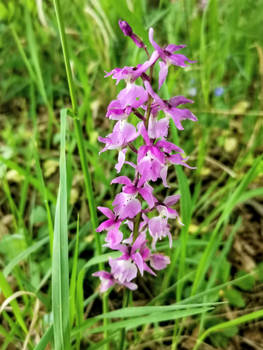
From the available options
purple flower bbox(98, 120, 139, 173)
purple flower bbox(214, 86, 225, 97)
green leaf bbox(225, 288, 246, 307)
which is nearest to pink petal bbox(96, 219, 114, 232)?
purple flower bbox(98, 120, 139, 173)

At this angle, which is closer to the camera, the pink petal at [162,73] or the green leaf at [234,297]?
the pink petal at [162,73]

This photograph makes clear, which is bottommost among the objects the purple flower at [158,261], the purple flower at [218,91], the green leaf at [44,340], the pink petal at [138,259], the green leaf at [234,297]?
the green leaf at [234,297]

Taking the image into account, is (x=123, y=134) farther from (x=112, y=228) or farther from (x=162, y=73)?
(x=112, y=228)

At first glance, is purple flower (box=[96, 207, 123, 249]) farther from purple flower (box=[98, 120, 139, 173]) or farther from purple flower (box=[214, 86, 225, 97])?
purple flower (box=[214, 86, 225, 97])

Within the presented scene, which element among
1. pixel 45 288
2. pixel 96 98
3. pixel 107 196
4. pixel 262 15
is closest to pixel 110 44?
pixel 96 98

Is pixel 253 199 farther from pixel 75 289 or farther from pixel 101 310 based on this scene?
pixel 75 289

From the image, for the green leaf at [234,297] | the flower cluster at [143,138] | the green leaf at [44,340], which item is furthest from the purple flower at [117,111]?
the green leaf at [234,297]

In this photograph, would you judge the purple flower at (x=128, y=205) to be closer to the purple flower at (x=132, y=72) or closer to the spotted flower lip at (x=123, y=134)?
the spotted flower lip at (x=123, y=134)

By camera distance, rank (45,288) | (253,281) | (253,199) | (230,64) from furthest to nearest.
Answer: (230,64)
(253,199)
(45,288)
(253,281)
